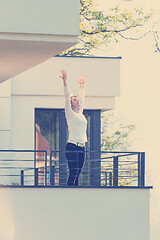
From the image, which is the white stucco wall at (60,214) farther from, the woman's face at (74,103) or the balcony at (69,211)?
the woman's face at (74,103)

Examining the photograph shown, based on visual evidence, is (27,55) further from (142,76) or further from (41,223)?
(142,76)

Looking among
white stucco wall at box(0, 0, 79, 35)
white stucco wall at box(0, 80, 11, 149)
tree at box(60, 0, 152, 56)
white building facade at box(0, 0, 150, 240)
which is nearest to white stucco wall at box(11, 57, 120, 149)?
white building facade at box(0, 0, 150, 240)

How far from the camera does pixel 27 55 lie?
15.4m

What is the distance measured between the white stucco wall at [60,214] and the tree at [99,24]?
1444cm

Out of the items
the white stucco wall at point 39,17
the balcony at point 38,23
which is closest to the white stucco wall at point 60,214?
the balcony at point 38,23

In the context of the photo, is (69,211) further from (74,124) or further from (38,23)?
(38,23)

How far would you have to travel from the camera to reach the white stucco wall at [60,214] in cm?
1677

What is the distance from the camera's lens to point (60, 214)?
1683 centimetres

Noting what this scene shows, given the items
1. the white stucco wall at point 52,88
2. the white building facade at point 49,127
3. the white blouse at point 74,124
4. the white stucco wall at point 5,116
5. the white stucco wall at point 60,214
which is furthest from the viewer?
the white stucco wall at point 52,88

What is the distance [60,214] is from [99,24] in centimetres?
1548

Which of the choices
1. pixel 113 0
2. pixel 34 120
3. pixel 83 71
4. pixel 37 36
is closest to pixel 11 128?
pixel 34 120

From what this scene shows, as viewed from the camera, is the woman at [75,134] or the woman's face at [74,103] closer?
the woman at [75,134]

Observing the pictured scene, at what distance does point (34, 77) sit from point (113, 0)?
15.7m

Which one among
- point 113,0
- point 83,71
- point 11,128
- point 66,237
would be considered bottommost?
point 66,237
